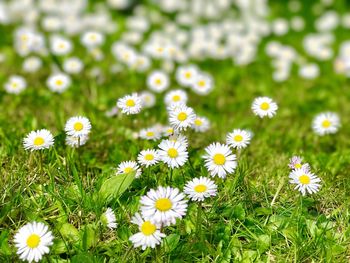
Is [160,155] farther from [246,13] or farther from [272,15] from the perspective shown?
[272,15]

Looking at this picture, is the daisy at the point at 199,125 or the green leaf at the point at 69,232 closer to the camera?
the green leaf at the point at 69,232

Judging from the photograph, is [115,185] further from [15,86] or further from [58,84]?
[15,86]

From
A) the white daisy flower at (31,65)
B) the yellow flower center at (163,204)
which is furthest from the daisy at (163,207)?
the white daisy flower at (31,65)

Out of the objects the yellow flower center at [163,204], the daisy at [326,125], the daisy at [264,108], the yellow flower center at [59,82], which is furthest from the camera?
the yellow flower center at [59,82]

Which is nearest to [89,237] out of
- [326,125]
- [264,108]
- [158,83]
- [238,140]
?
[238,140]

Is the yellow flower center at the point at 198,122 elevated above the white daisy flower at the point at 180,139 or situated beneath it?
elevated above

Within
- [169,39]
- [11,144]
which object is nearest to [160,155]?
[11,144]

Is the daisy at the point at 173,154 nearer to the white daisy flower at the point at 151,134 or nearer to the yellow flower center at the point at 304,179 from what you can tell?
the white daisy flower at the point at 151,134
